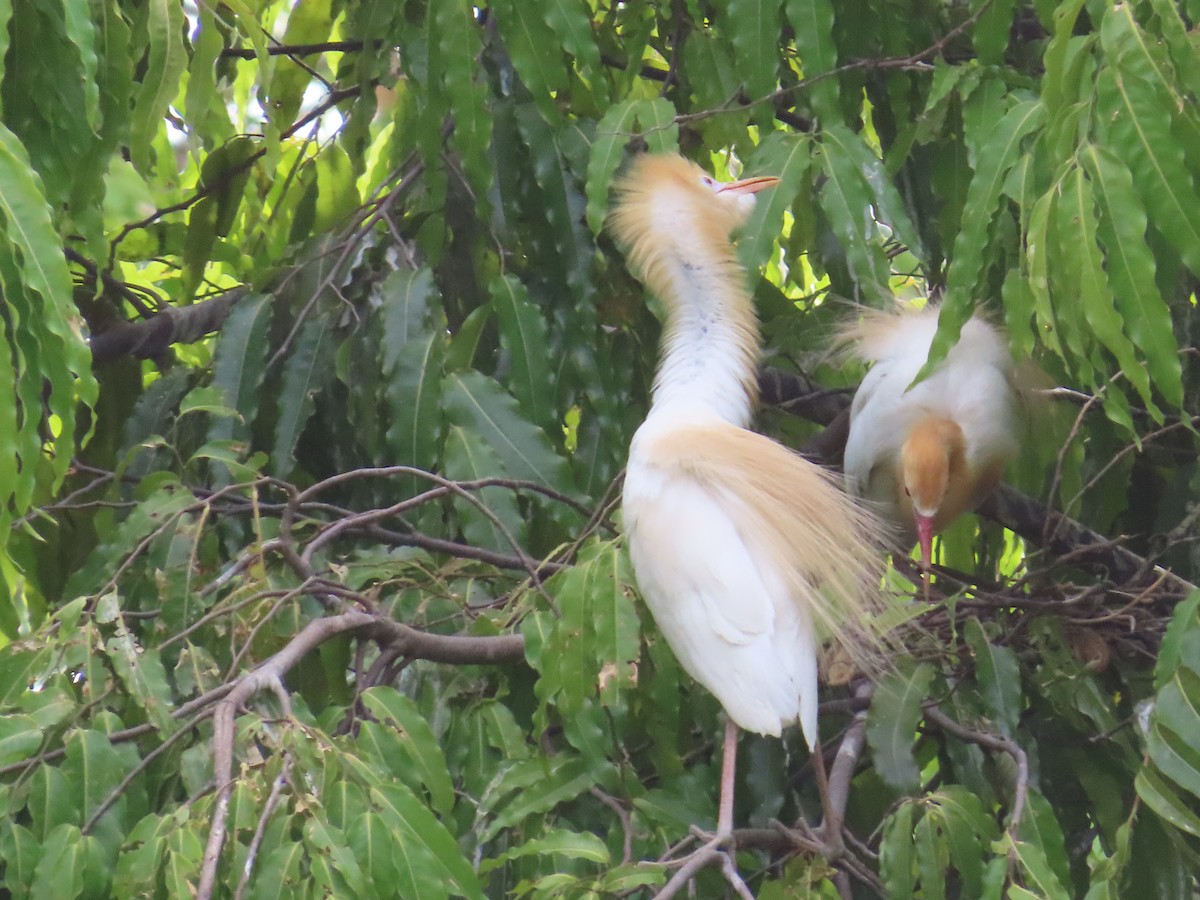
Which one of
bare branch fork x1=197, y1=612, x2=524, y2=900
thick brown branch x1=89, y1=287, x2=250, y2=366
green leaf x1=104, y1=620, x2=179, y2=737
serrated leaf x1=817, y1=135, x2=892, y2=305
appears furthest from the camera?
thick brown branch x1=89, y1=287, x2=250, y2=366

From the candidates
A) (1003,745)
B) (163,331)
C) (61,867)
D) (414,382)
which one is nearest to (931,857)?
(1003,745)

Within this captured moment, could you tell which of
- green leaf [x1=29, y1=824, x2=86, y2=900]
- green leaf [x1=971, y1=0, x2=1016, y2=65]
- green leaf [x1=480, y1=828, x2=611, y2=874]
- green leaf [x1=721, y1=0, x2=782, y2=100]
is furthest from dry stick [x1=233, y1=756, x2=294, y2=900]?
green leaf [x1=971, y1=0, x2=1016, y2=65]

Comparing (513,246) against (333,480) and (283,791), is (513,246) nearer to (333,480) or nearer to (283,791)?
(333,480)

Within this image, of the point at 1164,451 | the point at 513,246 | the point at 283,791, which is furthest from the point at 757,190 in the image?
the point at 283,791

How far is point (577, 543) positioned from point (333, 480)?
39 cm

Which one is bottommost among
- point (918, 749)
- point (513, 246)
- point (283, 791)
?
point (918, 749)

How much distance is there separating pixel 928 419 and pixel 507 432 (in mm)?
1103

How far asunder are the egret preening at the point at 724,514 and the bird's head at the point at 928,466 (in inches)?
24.9

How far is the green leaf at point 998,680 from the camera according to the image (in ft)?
6.81

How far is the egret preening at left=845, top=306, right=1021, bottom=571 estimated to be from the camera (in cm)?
290

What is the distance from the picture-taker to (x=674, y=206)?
2223 millimetres

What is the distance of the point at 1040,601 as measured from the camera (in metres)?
2.18

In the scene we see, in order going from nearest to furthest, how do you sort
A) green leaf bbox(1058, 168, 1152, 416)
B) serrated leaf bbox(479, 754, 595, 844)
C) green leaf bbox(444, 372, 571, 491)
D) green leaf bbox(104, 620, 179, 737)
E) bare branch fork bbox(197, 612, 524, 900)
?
bare branch fork bbox(197, 612, 524, 900), green leaf bbox(1058, 168, 1152, 416), green leaf bbox(104, 620, 179, 737), serrated leaf bbox(479, 754, 595, 844), green leaf bbox(444, 372, 571, 491)

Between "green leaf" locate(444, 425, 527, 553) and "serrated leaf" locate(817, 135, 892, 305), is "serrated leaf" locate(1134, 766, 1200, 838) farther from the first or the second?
"green leaf" locate(444, 425, 527, 553)
